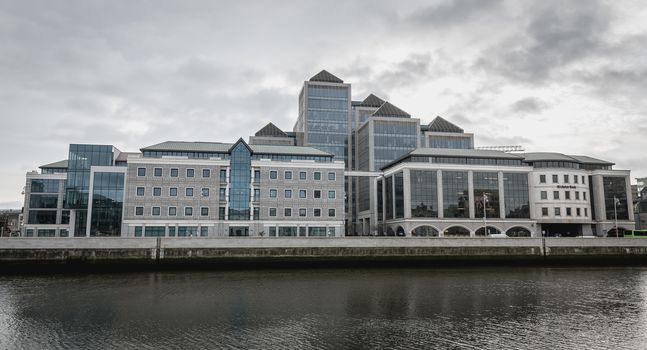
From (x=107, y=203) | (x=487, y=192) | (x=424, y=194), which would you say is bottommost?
(x=107, y=203)

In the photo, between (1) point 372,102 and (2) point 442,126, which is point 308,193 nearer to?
(1) point 372,102

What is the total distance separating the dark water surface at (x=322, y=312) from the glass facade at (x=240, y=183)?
32720 millimetres

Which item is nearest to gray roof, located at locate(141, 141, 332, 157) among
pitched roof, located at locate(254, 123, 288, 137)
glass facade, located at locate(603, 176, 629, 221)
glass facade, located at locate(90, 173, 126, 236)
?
glass facade, located at locate(90, 173, 126, 236)

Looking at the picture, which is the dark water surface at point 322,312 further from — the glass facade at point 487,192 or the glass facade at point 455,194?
the glass facade at point 487,192

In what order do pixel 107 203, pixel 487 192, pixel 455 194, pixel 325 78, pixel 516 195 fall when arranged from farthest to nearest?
1. pixel 325 78
2. pixel 516 195
3. pixel 487 192
4. pixel 455 194
5. pixel 107 203

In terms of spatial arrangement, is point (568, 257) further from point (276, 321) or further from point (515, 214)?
point (276, 321)

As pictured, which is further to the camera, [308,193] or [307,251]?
[308,193]

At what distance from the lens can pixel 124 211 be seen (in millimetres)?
77625

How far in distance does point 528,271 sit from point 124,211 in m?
60.2

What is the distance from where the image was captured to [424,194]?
9075cm

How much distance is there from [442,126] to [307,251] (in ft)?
274

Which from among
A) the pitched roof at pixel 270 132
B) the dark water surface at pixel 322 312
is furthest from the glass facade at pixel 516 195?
the pitched roof at pixel 270 132

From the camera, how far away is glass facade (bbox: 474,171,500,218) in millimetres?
91438

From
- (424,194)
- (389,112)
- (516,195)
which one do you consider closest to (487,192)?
(516,195)
